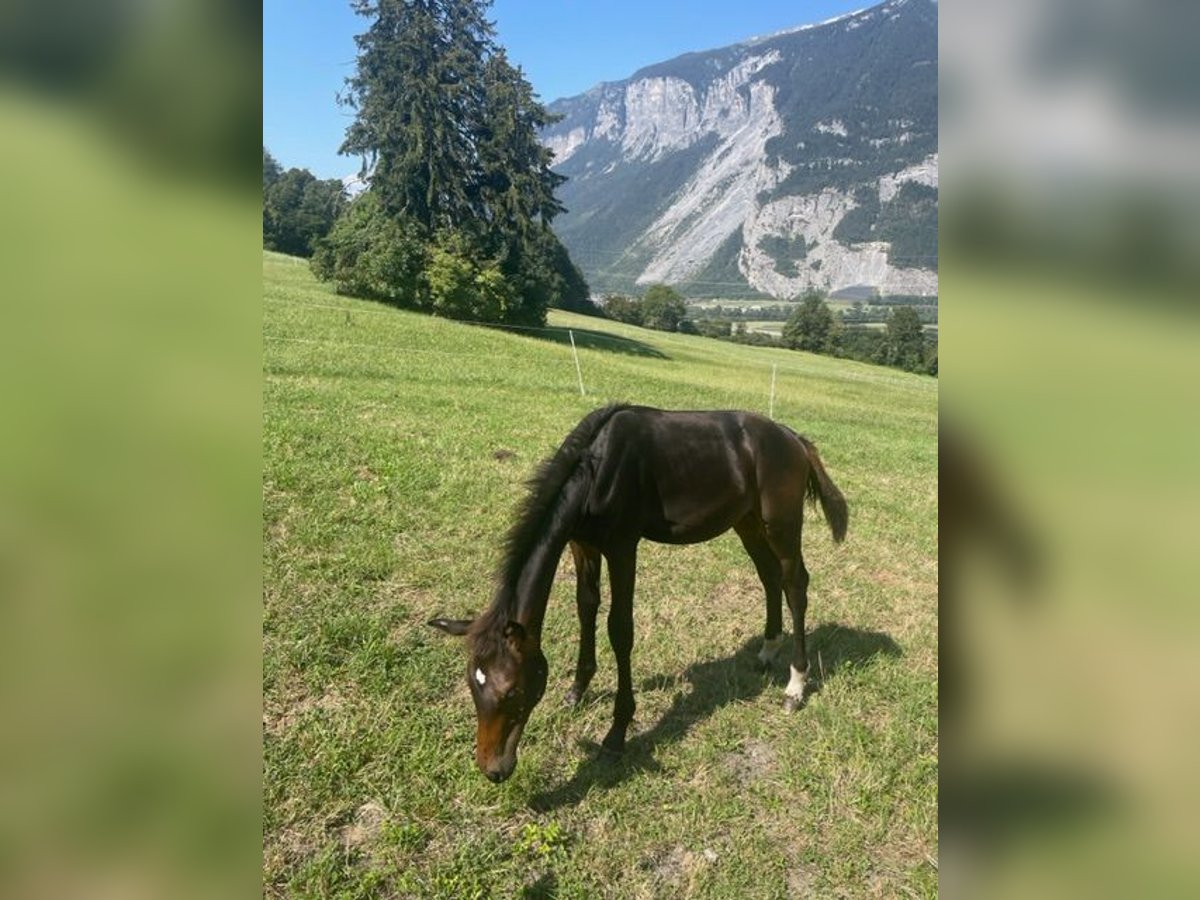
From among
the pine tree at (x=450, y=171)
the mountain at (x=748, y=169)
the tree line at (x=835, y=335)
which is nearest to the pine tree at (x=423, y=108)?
the pine tree at (x=450, y=171)

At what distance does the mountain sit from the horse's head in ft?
190

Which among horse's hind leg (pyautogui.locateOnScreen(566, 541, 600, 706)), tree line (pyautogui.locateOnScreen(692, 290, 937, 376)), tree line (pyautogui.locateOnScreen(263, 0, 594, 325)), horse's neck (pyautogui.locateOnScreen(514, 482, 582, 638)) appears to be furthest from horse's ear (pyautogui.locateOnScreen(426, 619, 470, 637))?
tree line (pyautogui.locateOnScreen(692, 290, 937, 376))

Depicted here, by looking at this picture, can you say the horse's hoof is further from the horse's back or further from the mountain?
the mountain

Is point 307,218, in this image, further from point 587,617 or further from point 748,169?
point 748,169

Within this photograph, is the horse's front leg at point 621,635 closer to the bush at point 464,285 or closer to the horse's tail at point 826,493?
the horse's tail at point 826,493

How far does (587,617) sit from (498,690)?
1.29 m

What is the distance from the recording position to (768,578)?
516 centimetres
